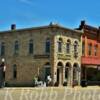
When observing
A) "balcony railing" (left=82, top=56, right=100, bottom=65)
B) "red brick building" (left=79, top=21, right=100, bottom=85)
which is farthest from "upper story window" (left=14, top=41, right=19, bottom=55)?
"balcony railing" (left=82, top=56, right=100, bottom=65)

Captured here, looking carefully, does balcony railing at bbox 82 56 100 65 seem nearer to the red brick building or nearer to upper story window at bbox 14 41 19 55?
the red brick building

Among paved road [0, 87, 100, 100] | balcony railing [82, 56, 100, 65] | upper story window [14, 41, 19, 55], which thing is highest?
upper story window [14, 41, 19, 55]

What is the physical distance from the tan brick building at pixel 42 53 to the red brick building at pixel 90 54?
1.28 metres

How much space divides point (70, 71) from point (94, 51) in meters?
6.54

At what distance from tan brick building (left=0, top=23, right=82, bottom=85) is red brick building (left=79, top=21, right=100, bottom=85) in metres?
1.28

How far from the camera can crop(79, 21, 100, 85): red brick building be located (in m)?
48.5

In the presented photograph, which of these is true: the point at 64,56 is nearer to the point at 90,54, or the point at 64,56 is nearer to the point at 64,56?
the point at 64,56

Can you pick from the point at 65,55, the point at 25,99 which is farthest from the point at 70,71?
the point at 25,99

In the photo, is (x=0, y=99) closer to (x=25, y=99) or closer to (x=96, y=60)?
(x=25, y=99)

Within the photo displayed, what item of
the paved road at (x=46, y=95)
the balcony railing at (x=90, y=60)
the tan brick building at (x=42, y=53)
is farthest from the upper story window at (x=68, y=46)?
the paved road at (x=46, y=95)

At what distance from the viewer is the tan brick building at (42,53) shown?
43.6m

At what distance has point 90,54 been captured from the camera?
4994cm

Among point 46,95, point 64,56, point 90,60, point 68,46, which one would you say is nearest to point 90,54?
point 90,60

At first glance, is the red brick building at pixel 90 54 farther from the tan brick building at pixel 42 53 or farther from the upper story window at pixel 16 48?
the upper story window at pixel 16 48
